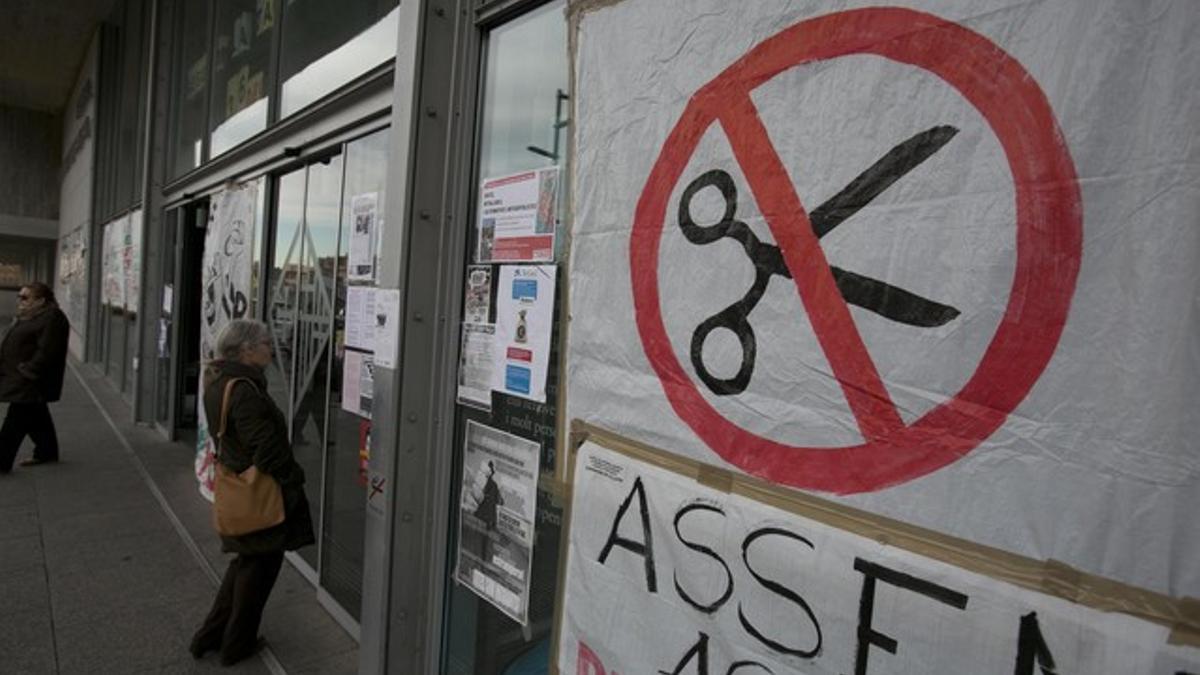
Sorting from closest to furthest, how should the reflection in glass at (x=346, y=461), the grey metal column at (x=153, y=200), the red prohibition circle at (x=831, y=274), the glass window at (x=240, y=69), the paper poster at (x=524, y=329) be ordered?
the red prohibition circle at (x=831, y=274)
the paper poster at (x=524, y=329)
the reflection in glass at (x=346, y=461)
the glass window at (x=240, y=69)
the grey metal column at (x=153, y=200)

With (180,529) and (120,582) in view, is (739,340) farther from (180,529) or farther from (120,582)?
(180,529)

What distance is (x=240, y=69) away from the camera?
218 inches

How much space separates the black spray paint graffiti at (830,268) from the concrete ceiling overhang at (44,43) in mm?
14027

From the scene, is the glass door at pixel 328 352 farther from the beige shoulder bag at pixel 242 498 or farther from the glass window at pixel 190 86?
the glass window at pixel 190 86

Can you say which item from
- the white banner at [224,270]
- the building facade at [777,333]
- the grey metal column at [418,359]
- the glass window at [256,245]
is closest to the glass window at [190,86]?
the white banner at [224,270]

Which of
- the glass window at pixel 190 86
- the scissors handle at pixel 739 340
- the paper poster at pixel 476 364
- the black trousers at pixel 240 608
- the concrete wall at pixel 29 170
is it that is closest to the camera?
the scissors handle at pixel 739 340

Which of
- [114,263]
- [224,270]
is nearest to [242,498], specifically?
[224,270]

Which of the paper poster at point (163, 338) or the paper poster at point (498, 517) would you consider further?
the paper poster at point (163, 338)

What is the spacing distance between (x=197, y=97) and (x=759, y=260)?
721 cm

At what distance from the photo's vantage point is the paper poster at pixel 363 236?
127 inches

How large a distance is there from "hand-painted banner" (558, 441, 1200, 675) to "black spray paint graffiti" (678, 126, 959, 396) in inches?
11.5

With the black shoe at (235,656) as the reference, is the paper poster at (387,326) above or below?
above

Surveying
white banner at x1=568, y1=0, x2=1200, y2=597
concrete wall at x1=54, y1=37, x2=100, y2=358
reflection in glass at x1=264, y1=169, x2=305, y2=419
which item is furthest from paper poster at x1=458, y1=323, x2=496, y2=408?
concrete wall at x1=54, y1=37, x2=100, y2=358

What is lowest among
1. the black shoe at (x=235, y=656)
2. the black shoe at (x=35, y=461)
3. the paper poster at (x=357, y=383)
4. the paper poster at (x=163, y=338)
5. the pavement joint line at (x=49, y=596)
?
the black shoe at (x=35, y=461)
